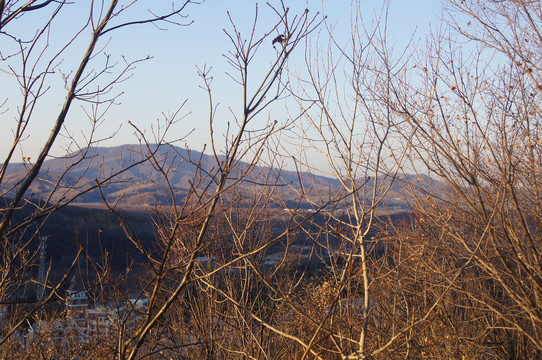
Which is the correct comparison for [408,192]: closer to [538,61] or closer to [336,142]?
[336,142]

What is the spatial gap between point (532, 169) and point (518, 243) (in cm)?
74

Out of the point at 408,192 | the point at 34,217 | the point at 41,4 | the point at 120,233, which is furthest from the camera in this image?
the point at 120,233

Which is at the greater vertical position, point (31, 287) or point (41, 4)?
point (41, 4)

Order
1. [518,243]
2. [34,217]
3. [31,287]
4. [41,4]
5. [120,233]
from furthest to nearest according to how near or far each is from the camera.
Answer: [120,233], [31,287], [518,243], [34,217], [41,4]

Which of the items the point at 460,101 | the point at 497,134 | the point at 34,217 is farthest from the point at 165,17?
the point at 497,134

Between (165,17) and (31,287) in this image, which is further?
(31,287)

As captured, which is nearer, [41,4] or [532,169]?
[41,4]

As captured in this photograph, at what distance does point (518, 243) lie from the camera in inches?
176

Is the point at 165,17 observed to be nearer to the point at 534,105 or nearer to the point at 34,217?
the point at 34,217

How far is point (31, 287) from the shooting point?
2142 centimetres

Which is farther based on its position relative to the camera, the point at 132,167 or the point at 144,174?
the point at 144,174

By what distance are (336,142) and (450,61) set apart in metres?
2.13

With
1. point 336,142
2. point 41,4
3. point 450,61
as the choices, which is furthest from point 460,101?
point 41,4

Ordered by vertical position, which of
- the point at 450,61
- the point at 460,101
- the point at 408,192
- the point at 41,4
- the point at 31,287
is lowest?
the point at 31,287
